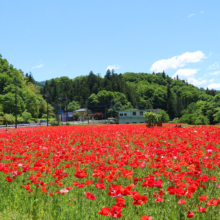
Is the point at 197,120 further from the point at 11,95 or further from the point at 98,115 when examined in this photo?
the point at 98,115

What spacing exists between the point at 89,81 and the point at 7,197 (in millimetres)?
116467

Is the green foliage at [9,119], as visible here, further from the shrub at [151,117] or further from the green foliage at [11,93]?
the shrub at [151,117]

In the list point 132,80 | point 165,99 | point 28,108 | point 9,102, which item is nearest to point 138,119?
point 28,108

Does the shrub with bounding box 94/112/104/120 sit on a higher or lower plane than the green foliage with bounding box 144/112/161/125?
higher

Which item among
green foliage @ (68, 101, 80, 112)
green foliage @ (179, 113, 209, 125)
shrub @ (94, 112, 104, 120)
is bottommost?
green foliage @ (179, 113, 209, 125)

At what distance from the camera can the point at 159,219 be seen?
3.29 m

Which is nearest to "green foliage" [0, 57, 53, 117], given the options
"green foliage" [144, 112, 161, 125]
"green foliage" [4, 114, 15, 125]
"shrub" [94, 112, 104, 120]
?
"green foliage" [4, 114, 15, 125]

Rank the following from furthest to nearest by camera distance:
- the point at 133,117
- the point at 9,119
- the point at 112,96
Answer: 1. the point at 112,96
2. the point at 133,117
3. the point at 9,119

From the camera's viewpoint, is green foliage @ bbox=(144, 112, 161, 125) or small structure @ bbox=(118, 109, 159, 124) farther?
small structure @ bbox=(118, 109, 159, 124)

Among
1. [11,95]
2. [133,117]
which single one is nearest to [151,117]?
[11,95]

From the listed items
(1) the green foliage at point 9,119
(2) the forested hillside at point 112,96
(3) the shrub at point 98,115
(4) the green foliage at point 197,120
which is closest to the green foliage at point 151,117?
(4) the green foliage at point 197,120

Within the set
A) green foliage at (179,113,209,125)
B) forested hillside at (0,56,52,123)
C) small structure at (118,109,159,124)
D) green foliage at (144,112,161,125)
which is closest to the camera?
green foliage at (144,112,161,125)

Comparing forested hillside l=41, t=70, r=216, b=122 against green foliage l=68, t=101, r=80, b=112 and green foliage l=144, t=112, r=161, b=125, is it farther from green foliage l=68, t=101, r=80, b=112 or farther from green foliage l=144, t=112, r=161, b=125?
green foliage l=144, t=112, r=161, b=125

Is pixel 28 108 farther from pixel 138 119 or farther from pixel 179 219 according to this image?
pixel 179 219
